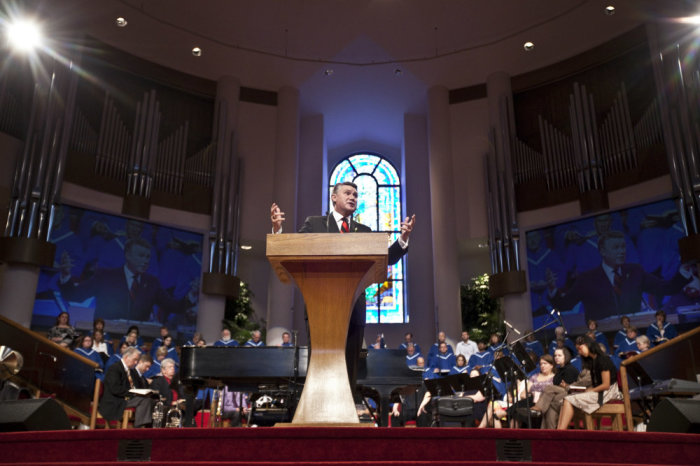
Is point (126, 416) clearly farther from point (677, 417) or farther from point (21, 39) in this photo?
point (21, 39)

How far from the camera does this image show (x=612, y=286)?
11.5 meters

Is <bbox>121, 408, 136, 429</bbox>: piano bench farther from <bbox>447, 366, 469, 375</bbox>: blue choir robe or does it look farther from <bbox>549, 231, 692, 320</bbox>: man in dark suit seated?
<bbox>549, 231, 692, 320</bbox>: man in dark suit seated

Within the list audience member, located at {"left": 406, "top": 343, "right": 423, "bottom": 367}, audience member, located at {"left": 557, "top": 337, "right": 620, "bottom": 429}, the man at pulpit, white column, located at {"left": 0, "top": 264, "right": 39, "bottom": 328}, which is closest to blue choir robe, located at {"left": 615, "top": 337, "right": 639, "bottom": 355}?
audience member, located at {"left": 557, "top": 337, "right": 620, "bottom": 429}

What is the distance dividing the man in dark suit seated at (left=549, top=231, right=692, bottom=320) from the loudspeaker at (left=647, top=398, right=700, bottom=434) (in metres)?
8.98

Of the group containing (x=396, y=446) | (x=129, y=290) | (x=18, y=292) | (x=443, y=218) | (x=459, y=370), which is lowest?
(x=396, y=446)

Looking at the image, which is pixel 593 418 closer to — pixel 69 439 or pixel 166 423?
pixel 166 423

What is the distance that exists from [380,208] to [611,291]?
6822mm

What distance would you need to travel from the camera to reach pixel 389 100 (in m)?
15.4

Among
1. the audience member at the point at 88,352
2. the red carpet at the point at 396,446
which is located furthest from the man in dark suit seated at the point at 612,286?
the red carpet at the point at 396,446

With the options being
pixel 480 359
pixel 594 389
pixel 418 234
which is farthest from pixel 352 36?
pixel 594 389

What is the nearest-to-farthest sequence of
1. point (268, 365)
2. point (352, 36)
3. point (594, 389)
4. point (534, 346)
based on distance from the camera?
point (268, 365)
point (594, 389)
point (534, 346)
point (352, 36)

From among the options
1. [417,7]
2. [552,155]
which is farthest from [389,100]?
[552,155]

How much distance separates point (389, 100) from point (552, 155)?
4.67 m

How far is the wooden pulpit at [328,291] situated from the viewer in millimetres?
2721
